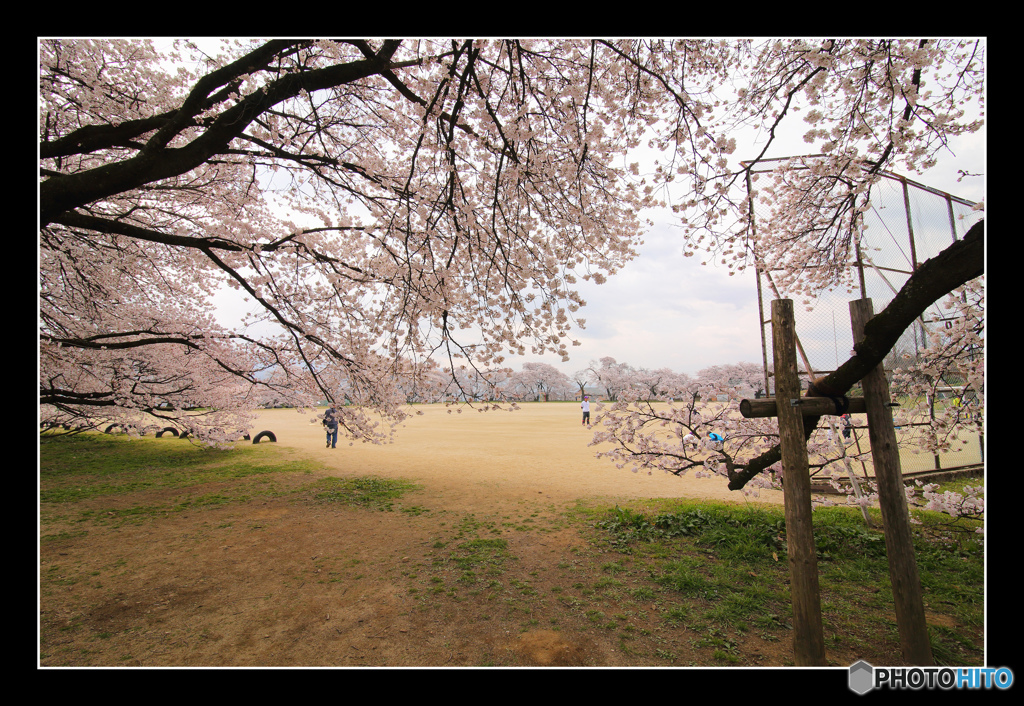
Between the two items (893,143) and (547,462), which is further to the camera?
(547,462)

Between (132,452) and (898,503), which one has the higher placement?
(898,503)

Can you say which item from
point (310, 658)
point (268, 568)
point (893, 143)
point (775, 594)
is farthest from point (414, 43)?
point (775, 594)

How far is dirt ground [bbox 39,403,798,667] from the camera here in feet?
8.98

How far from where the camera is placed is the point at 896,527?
8.24 feet

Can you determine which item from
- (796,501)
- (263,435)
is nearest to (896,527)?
(796,501)

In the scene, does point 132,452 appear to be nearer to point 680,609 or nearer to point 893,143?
point 680,609

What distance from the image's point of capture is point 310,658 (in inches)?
107

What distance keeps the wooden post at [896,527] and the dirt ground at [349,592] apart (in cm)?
47

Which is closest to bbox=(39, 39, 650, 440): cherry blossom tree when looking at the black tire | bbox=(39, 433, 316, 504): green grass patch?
bbox=(39, 433, 316, 504): green grass patch

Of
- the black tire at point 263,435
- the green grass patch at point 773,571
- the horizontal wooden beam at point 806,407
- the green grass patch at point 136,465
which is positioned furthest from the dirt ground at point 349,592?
the black tire at point 263,435

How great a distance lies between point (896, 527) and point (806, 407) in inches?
34.4

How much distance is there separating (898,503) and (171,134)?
6.12m

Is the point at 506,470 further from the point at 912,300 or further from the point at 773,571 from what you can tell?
the point at 912,300

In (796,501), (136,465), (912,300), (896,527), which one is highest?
(912,300)
